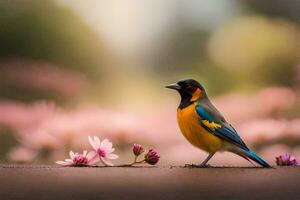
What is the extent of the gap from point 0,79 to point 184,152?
606 millimetres

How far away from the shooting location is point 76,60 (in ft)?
6.66

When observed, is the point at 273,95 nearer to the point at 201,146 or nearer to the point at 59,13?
the point at 201,146

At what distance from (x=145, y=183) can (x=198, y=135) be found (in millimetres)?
397

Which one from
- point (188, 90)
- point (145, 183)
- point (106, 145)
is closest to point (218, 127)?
point (188, 90)

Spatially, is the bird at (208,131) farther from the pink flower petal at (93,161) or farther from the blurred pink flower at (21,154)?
the blurred pink flower at (21,154)

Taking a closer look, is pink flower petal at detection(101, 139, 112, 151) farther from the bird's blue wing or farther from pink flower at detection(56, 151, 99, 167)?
the bird's blue wing

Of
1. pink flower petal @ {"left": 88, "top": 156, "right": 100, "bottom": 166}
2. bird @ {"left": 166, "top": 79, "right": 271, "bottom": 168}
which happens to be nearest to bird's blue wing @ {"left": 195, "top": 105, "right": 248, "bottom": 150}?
bird @ {"left": 166, "top": 79, "right": 271, "bottom": 168}

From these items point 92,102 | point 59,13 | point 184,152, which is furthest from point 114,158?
point 59,13

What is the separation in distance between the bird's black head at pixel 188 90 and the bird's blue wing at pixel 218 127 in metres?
0.05

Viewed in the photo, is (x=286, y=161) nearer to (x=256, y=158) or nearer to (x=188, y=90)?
(x=256, y=158)

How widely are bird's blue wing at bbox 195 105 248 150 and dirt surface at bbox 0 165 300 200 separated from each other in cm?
20

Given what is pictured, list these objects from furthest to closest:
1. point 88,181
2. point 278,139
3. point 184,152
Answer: point 278,139 → point 184,152 → point 88,181

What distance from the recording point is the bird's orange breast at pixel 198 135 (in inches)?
62.2

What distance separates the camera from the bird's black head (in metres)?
1.65
